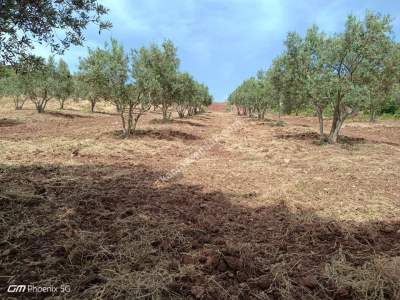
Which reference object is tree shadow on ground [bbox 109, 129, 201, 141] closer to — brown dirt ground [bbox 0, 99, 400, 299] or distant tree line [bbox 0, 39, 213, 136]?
distant tree line [bbox 0, 39, 213, 136]

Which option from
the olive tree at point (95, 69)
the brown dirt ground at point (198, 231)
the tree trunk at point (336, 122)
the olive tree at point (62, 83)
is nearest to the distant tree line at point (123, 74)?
the olive tree at point (95, 69)

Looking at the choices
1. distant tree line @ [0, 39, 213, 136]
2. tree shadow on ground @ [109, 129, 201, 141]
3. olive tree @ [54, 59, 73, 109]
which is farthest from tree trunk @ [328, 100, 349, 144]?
olive tree @ [54, 59, 73, 109]

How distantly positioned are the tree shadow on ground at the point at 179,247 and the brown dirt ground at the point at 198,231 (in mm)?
18

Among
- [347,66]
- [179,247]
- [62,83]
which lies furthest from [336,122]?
[62,83]

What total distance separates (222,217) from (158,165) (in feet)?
18.4

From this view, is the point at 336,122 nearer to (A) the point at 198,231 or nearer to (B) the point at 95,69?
(B) the point at 95,69

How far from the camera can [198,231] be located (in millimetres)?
5156

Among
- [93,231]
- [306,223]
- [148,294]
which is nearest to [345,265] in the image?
[306,223]

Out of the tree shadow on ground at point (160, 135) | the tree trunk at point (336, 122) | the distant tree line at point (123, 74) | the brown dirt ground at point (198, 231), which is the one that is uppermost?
the distant tree line at point (123, 74)

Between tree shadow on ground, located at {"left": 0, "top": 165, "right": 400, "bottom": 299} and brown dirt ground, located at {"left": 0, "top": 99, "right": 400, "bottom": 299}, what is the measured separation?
0.02 m

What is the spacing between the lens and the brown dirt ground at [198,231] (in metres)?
3.56

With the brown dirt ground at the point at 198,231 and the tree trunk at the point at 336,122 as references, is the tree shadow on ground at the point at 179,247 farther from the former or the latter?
the tree trunk at the point at 336,122

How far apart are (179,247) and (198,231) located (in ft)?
2.33

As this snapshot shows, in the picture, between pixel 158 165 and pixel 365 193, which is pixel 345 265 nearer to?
pixel 365 193
